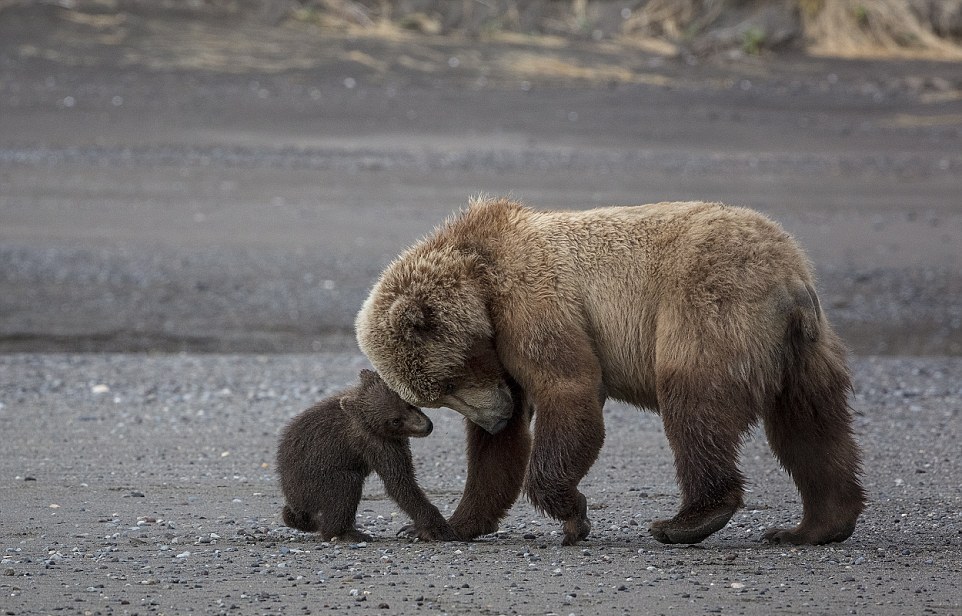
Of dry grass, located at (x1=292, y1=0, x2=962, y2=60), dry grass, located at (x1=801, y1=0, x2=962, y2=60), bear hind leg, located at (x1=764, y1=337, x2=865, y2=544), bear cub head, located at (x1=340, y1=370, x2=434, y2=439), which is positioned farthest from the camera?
dry grass, located at (x1=801, y1=0, x2=962, y2=60)

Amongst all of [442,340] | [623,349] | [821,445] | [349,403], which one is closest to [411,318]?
[442,340]

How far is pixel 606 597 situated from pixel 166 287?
9965 mm

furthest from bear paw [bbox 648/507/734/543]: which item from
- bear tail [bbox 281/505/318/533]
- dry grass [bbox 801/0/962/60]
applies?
dry grass [bbox 801/0/962/60]

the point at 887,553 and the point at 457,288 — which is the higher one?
the point at 457,288

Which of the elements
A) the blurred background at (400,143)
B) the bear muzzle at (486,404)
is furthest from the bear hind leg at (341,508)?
the blurred background at (400,143)

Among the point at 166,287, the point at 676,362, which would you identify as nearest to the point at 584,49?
the point at 166,287

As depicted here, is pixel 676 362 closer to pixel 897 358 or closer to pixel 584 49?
pixel 897 358

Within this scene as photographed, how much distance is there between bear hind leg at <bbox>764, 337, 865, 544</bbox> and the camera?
6457mm

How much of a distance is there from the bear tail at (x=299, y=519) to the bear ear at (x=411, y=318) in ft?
3.53

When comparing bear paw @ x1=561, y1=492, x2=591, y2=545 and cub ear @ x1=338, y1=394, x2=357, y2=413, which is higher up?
cub ear @ x1=338, y1=394, x2=357, y2=413

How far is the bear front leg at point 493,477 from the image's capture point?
6.93 m

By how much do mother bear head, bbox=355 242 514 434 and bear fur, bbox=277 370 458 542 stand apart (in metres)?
0.17

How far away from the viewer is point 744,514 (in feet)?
24.7

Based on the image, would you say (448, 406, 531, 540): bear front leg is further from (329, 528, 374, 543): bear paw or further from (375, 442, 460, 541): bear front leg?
(329, 528, 374, 543): bear paw
